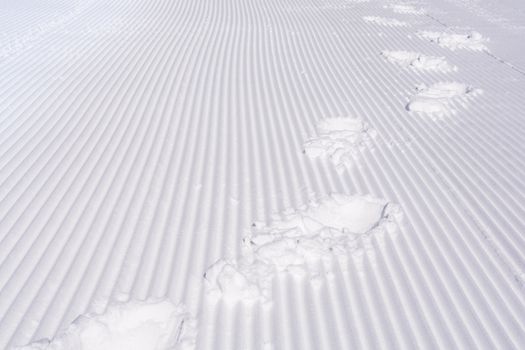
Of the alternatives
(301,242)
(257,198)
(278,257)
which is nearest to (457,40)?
(257,198)

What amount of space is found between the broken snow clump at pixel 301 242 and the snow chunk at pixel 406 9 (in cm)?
681

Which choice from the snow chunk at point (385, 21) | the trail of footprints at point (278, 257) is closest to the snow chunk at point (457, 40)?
the snow chunk at point (385, 21)

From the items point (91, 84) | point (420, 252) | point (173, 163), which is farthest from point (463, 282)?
point (91, 84)

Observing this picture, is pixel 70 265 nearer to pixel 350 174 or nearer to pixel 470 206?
pixel 350 174

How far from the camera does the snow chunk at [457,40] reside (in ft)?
21.8

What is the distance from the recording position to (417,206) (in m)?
3.18

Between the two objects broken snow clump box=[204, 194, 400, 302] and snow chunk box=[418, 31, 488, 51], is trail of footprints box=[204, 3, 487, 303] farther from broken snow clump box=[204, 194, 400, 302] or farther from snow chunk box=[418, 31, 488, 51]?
snow chunk box=[418, 31, 488, 51]

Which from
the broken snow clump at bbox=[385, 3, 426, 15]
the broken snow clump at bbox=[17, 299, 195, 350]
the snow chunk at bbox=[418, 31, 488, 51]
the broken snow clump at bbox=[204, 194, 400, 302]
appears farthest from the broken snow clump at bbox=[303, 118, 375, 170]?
the broken snow clump at bbox=[385, 3, 426, 15]

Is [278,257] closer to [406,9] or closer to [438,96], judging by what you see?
[438,96]

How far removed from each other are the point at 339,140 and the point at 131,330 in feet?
7.87

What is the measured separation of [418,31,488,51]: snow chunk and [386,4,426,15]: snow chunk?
1698mm

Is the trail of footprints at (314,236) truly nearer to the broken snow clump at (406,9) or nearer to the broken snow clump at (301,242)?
the broken snow clump at (301,242)

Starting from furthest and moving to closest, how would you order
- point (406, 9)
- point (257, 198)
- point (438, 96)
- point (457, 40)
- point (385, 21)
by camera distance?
point (406, 9) → point (385, 21) → point (457, 40) → point (438, 96) → point (257, 198)

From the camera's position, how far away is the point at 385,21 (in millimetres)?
8023
